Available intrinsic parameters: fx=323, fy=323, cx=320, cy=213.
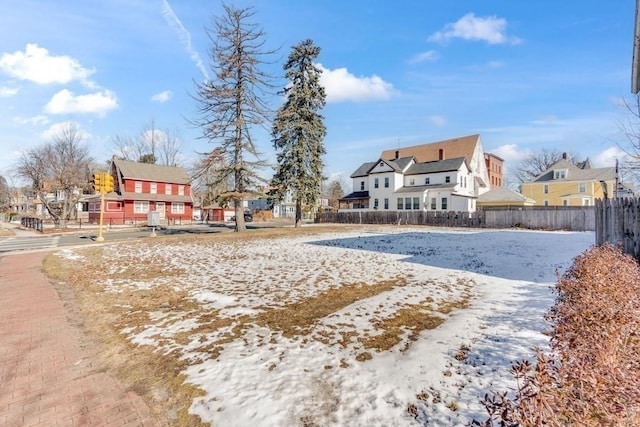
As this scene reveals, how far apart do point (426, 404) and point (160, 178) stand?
150ft

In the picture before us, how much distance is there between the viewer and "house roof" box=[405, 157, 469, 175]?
38.3 metres

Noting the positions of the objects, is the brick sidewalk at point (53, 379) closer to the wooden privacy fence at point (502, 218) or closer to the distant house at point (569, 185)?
the wooden privacy fence at point (502, 218)

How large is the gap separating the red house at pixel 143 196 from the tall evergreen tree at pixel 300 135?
520 inches

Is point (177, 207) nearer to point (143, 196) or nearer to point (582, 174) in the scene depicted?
point (143, 196)

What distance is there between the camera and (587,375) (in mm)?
1954

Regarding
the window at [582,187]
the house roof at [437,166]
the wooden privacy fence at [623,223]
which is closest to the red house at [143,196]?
the house roof at [437,166]

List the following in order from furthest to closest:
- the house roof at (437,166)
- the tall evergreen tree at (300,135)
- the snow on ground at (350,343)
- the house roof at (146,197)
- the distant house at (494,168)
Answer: the distant house at (494,168), the house roof at (437,166), the house roof at (146,197), the tall evergreen tree at (300,135), the snow on ground at (350,343)

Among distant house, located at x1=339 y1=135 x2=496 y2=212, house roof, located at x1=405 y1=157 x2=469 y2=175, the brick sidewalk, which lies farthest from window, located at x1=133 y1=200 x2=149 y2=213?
the brick sidewalk

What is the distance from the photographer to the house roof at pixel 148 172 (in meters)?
39.0

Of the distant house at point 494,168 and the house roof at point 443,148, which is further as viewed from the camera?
the distant house at point 494,168

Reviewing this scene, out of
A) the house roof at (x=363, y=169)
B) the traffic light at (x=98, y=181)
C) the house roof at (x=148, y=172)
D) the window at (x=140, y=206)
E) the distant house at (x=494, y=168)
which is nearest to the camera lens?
the traffic light at (x=98, y=181)

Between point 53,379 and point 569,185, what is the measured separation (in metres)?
53.0

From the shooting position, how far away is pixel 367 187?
4450 cm

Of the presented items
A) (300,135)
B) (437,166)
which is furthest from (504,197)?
(300,135)
